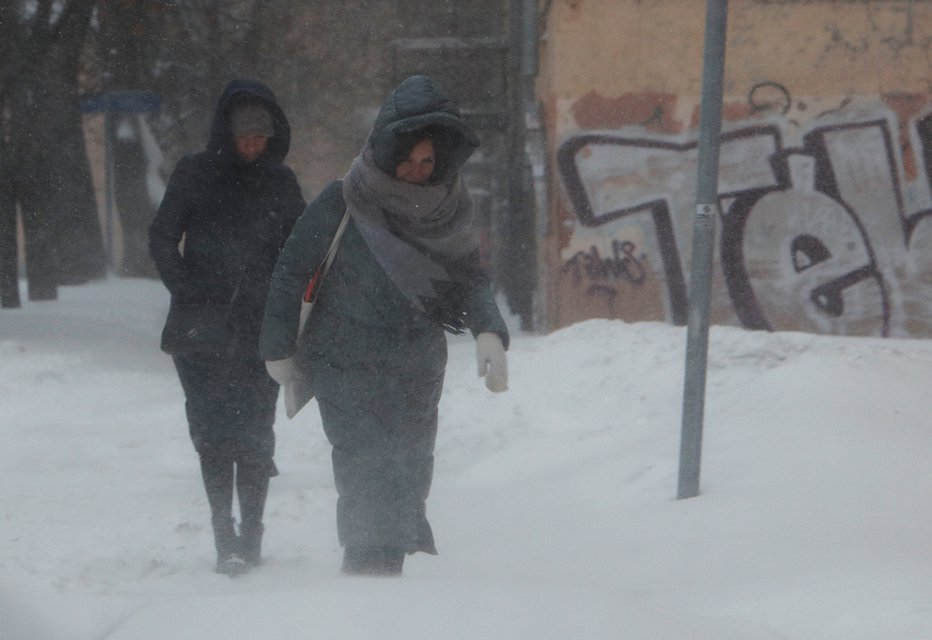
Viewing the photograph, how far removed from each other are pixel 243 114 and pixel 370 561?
6.32 feet

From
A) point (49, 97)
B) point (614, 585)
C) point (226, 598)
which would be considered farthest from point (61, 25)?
point (226, 598)

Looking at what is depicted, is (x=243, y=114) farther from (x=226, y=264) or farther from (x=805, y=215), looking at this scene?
(x=805, y=215)

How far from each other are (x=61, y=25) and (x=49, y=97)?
3.36 ft

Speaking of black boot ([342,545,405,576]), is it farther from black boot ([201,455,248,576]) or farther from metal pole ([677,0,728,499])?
metal pole ([677,0,728,499])

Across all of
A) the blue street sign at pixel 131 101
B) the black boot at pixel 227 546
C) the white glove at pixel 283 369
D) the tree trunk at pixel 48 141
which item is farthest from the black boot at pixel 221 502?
the blue street sign at pixel 131 101

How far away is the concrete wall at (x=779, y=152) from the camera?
37.4ft

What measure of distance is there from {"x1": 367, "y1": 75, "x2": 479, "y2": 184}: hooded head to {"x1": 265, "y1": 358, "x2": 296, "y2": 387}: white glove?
0.66 metres

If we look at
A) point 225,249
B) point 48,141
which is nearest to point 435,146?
point 225,249

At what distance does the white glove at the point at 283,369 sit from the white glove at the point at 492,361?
578 millimetres

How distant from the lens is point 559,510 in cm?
605

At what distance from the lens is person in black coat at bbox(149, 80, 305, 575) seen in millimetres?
5066

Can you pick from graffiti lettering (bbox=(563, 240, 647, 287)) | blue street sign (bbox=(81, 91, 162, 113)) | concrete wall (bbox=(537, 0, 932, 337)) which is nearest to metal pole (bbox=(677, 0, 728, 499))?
concrete wall (bbox=(537, 0, 932, 337))

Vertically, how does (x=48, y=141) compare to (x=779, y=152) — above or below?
below

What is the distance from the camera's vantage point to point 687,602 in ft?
13.2
